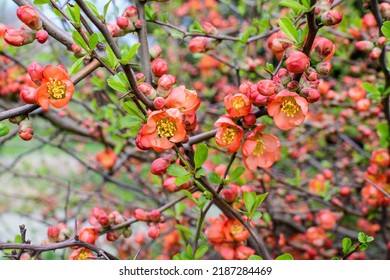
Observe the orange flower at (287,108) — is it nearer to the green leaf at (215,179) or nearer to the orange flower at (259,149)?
the orange flower at (259,149)

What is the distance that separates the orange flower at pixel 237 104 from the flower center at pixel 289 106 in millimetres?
73

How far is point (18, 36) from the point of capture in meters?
0.97

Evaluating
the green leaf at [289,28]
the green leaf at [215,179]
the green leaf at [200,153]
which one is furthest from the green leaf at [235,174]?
the green leaf at [289,28]

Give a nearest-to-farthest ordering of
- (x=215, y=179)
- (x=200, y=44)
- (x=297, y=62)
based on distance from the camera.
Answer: (x=297, y=62) → (x=215, y=179) → (x=200, y=44)

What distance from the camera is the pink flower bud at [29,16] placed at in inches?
36.9

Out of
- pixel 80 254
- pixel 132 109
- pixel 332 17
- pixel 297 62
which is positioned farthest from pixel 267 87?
pixel 80 254

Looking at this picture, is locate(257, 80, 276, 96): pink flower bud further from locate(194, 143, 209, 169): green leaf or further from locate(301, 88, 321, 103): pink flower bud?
locate(194, 143, 209, 169): green leaf

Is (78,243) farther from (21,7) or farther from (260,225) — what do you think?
(260,225)

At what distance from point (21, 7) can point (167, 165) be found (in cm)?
45

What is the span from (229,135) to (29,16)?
1.57 ft

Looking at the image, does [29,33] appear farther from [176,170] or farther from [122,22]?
[176,170]

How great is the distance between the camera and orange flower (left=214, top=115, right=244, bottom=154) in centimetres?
100

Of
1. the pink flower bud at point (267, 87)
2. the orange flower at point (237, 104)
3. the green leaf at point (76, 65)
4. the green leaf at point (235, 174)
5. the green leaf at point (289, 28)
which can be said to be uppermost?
the green leaf at point (76, 65)

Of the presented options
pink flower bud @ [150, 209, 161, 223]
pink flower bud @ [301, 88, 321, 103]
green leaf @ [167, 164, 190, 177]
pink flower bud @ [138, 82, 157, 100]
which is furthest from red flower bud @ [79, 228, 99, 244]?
pink flower bud @ [301, 88, 321, 103]
